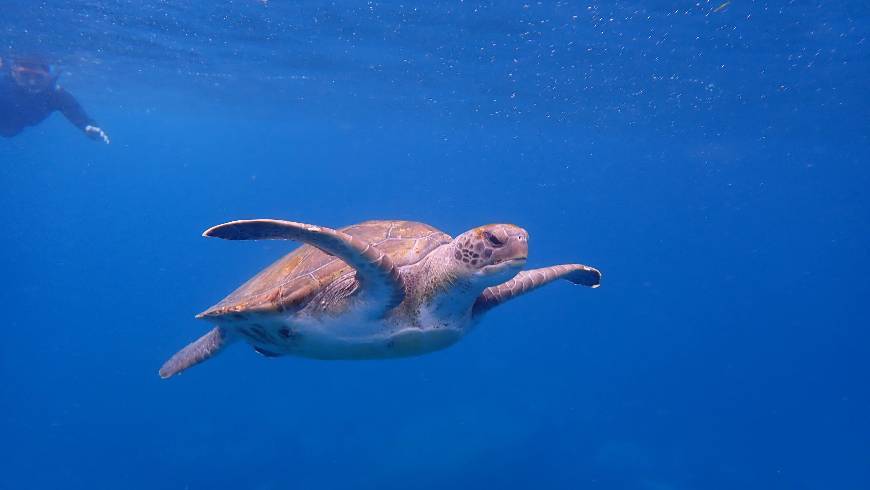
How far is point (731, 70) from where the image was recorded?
14859mm

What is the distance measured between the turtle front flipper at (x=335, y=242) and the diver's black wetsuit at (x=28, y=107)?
39.3 ft

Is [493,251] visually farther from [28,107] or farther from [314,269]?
[28,107]

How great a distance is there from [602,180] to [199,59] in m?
55.8

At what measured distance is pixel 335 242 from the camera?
2998mm

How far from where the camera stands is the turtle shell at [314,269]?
12.5ft

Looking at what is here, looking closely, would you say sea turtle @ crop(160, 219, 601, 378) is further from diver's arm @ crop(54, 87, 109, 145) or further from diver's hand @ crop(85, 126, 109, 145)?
diver's arm @ crop(54, 87, 109, 145)

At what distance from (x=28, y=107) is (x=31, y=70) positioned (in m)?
5.83

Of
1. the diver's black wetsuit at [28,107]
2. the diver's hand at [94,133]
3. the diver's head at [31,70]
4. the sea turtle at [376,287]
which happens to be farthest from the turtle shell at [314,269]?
the diver's head at [31,70]

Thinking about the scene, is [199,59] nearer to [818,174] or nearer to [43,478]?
[43,478]

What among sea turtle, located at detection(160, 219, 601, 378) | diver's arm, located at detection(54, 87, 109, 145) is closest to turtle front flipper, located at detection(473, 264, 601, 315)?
sea turtle, located at detection(160, 219, 601, 378)

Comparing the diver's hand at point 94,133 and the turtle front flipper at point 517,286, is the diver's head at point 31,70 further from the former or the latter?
the turtle front flipper at point 517,286

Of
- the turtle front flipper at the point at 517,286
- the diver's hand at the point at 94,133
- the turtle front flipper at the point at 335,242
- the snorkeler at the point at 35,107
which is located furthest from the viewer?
the snorkeler at the point at 35,107

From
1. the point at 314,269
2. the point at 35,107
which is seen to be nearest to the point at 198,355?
the point at 314,269

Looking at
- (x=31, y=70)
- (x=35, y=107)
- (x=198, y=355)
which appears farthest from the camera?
(x=31, y=70)
